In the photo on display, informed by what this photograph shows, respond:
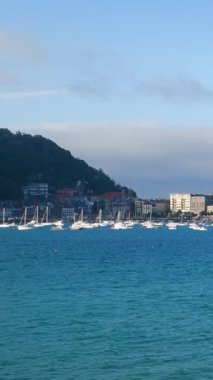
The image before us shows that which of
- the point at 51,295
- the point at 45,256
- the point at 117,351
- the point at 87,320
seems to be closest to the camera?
the point at 117,351

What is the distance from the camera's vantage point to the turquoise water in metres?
18.7

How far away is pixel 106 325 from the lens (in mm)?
24469

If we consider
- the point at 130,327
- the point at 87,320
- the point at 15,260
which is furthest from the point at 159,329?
the point at 15,260

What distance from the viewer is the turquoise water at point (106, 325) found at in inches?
736

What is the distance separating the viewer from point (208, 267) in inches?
2021

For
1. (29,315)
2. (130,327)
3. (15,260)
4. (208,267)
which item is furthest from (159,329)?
(15,260)

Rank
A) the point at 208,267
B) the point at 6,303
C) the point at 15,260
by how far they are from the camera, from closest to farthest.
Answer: the point at 6,303 < the point at 208,267 < the point at 15,260

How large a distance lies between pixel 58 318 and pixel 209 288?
481 inches

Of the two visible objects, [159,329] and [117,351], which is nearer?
[117,351]

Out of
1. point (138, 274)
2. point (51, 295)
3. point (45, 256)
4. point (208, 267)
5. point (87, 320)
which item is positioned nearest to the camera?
point (87, 320)

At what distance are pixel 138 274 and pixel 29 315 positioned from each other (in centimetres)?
1795

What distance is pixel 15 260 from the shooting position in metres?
56.7

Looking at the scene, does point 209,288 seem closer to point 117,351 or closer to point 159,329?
point 159,329

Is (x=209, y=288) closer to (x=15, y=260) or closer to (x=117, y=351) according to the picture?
(x=117, y=351)
